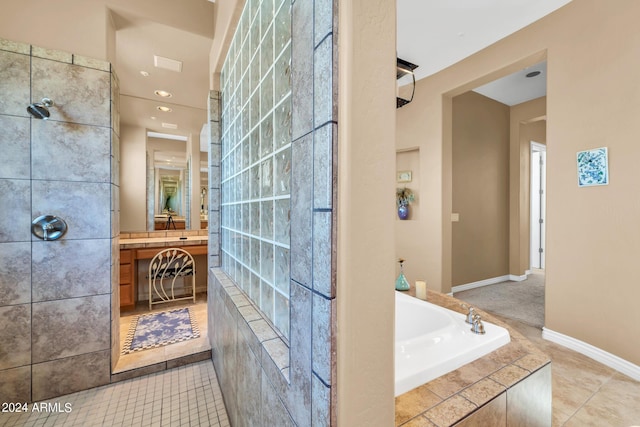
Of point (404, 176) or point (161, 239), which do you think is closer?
point (161, 239)

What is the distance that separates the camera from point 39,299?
5.36 feet

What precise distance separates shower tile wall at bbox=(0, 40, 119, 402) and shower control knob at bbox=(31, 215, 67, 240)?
30 mm

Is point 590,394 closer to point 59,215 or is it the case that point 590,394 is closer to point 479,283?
point 479,283

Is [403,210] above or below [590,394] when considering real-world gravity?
above

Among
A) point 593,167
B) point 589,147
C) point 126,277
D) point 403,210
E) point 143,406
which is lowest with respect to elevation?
point 143,406

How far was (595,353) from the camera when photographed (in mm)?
2037

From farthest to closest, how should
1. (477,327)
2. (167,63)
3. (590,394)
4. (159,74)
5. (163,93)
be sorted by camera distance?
1. (163,93)
2. (159,74)
3. (167,63)
4. (590,394)
5. (477,327)

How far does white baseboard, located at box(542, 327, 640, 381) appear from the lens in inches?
72.1

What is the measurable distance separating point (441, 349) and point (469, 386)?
0.19 m

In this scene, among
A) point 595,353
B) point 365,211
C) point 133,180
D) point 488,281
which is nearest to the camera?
point 365,211

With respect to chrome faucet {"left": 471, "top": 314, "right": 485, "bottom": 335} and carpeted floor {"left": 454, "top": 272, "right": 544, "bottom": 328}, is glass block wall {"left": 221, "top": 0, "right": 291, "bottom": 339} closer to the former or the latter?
chrome faucet {"left": 471, "top": 314, "right": 485, "bottom": 335}

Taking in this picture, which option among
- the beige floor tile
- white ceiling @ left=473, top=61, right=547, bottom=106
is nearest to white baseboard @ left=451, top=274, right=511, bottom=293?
the beige floor tile

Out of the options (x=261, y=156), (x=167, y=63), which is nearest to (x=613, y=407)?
(x=261, y=156)

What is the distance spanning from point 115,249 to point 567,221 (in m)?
3.52
